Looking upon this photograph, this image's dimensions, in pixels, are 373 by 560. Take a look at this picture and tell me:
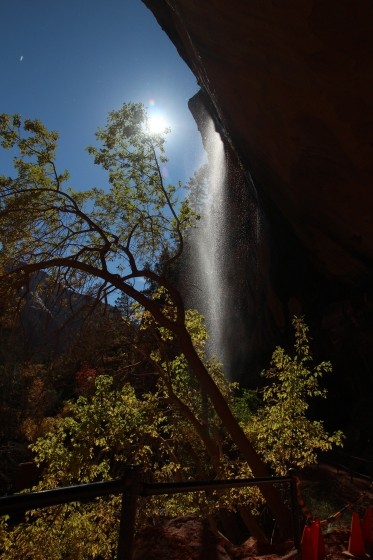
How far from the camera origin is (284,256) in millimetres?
19125

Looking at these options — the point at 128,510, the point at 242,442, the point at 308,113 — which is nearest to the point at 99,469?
the point at 242,442

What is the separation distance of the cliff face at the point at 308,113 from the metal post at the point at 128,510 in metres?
7.85

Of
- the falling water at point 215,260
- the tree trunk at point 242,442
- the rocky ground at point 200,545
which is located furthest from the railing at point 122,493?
the falling water at point 215,260

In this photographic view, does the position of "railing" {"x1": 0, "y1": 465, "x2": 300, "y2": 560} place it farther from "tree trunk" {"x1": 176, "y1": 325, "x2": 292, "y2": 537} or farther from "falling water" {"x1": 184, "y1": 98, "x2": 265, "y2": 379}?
"falling water" {"x1": 184, "y1": 98, "x2": 265, "y2": 379}

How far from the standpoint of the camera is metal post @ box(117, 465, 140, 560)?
149 centimetres

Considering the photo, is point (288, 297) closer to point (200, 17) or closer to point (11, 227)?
point (200, 17)

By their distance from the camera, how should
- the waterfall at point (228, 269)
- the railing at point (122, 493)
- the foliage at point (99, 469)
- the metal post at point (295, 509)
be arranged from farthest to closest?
the waterfall at point (228, 269) < the foliage at point (99, 469) < the metal post at point (295, 509) < the railing at point (122, 493)

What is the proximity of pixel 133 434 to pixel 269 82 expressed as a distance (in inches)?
341

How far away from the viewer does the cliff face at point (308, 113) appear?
23.3 feet

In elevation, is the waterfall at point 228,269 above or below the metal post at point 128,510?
above

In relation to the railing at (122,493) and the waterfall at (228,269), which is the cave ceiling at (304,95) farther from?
the waterfall at (228,269)

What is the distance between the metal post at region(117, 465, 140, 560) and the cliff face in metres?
7.85

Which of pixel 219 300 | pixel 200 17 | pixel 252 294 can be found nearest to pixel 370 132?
pixel 200 17

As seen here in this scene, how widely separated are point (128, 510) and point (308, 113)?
9.44m
